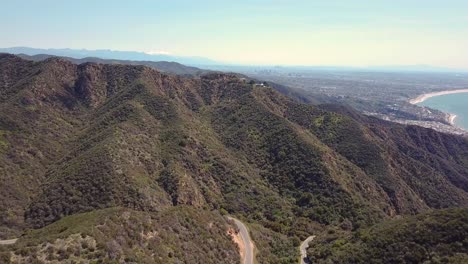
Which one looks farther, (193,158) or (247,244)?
(193,158)

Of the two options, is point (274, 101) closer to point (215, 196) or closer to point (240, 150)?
point (240, 150)

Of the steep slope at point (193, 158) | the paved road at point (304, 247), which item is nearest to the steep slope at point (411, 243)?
the paved road at point (304, 247)

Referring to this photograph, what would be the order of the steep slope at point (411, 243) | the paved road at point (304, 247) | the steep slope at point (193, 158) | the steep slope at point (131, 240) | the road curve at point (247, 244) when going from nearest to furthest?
the steep slope at point (131, 240), the steep slope at point (411, 243), the road curve at point (247, 244), the paved road at point (304, 247), the steep slope at point (193, 158)

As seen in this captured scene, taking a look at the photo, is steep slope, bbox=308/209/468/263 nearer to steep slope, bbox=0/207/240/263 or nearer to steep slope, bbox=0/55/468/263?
steep slope, bbox=0/55/468/263

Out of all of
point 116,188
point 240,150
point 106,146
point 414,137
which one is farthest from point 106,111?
point 414,137

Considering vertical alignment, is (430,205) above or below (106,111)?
below

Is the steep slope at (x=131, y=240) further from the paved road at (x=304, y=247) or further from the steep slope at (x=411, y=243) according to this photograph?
the steep slope at (x=411, y=243)

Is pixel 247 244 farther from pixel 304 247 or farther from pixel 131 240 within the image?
pixel 131 240

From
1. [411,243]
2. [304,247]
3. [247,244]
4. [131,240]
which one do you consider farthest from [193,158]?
[411,243]
